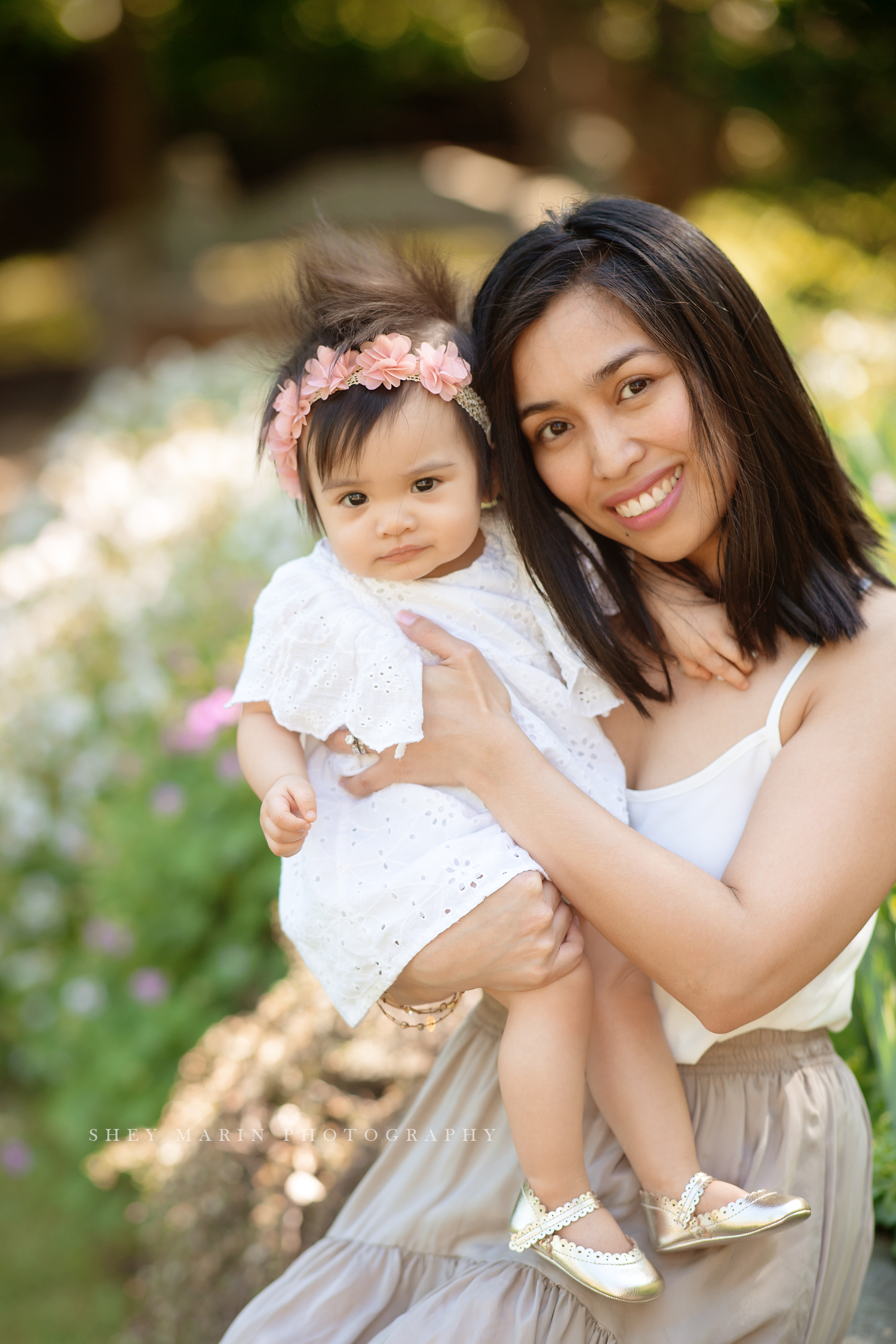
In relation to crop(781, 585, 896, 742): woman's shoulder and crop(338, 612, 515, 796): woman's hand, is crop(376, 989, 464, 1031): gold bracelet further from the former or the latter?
crop(781, 585, 896, 742): woman's shoulder

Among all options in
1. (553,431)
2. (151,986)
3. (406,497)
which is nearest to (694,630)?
(553,431)

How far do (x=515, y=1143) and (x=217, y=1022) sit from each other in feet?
6.49

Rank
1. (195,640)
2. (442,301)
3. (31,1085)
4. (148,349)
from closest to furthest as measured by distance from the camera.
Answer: (442,301)
(195,640)
(31,1085)
(148,349)

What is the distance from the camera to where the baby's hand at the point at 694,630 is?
1742 mm

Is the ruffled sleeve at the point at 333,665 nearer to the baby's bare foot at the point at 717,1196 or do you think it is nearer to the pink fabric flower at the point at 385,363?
the pink fabric flower at the point at 385,363

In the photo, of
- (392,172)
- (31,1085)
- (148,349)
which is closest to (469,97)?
(392,172)

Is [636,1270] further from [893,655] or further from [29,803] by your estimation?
[29,803]

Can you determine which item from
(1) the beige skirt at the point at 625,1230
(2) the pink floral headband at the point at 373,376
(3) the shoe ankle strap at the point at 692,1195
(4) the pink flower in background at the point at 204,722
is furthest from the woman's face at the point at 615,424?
(4) the pink flower in background at the point at 204,722

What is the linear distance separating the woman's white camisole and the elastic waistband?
0.02 metres

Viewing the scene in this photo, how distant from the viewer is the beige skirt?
156 centimetres

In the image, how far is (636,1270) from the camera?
152cm

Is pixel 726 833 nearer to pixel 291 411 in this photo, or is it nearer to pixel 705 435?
pixel 705 435

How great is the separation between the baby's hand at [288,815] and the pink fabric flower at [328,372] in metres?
0.63

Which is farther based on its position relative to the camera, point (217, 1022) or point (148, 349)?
point (148, 349)
